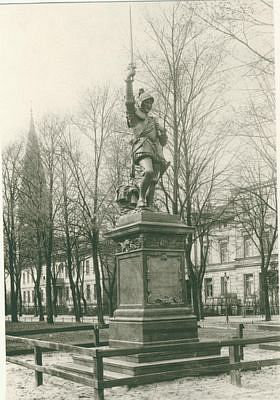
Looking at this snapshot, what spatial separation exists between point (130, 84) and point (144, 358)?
5236 millimetres

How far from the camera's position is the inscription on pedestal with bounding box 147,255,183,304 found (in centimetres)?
1010

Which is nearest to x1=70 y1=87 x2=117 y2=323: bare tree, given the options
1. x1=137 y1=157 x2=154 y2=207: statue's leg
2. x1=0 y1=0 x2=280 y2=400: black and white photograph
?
x1=0 y1=0 x2=280 y2=400: black and white photograph

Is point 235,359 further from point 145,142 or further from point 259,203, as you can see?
point 259,203

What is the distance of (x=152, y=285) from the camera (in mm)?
10102

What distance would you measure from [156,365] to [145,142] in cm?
438

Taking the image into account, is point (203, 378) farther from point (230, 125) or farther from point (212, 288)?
point (212, 288)

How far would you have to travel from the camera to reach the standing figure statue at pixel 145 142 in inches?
423

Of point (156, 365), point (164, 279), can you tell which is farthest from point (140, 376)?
point (164, 279)

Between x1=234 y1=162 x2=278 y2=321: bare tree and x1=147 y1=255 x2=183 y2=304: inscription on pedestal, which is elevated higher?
x1=234 y1=162 x2=278 y2=321: bare tree

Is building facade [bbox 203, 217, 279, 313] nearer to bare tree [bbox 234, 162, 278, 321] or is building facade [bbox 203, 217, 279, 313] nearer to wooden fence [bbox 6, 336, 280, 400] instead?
bare tree [bbox 234, 162, 278, 321]

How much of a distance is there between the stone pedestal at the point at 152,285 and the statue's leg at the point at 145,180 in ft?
1.00

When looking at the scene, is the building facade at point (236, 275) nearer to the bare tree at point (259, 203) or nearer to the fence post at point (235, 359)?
the bare tree at point (259, 203)

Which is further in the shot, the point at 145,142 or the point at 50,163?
the point at 50,163

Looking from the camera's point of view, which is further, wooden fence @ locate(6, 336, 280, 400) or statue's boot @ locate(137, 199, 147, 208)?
statue's boot @ locate(137, 199, 147, 208)
